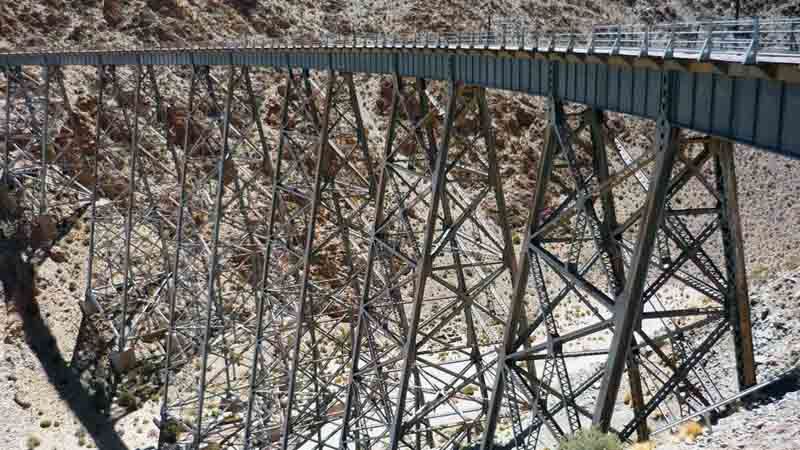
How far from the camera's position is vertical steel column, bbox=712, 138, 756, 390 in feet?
29.9

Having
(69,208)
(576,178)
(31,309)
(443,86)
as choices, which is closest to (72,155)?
(69,208)

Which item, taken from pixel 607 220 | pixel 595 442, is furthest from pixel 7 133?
pixel 595 442

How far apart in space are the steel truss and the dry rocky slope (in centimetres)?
118

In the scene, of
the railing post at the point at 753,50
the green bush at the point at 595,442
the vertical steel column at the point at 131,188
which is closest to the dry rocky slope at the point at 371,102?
the green bush at the point at 595,442

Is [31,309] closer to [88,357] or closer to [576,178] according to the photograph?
[88,357]

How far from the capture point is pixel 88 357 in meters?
26.3

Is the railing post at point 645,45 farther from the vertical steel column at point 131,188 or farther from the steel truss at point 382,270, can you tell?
the vertical steel column at point 131,188

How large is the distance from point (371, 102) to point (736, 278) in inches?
1243

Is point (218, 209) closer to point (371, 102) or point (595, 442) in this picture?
point (595, 442)

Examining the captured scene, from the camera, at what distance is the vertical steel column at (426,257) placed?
1243cm

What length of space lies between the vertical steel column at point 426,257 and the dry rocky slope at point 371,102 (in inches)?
196

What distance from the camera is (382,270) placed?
2416cm

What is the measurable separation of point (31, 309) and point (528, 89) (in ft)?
69.0

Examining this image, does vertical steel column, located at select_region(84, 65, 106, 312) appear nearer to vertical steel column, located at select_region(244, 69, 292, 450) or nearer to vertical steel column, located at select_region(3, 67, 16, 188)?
vertical steel column, located at select_region(3, 67, 16, 188)
